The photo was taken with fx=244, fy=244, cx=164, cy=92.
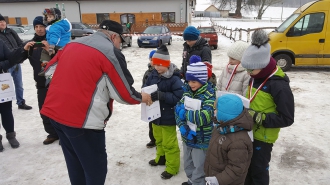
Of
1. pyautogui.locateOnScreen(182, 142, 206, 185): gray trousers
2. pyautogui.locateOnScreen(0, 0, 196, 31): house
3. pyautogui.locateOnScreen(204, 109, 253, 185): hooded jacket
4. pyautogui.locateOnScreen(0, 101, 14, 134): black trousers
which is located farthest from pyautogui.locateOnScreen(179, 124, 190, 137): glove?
pyautogui.locateOnScreen(0, 0, 196, 31): house

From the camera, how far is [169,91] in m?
3.25

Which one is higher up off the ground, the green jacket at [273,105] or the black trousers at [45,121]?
the green jacket at [273,105]

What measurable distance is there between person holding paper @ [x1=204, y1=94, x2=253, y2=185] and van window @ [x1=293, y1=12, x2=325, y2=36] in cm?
865

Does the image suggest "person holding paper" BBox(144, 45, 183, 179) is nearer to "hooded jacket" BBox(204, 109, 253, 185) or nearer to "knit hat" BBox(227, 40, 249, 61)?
"knit hat" BBox(227, 40, 249, 61)

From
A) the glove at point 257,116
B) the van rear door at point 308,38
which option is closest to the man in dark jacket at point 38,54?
the glove at point 257,116

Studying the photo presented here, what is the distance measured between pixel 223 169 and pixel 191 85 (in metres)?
0.94

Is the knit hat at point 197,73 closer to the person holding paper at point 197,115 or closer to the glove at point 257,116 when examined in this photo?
the person holding paper at point 197,115

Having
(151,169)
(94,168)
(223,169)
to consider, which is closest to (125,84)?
(94,168)

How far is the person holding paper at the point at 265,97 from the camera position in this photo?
2225 mm

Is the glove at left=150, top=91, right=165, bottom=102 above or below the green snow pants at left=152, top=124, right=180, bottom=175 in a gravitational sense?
above

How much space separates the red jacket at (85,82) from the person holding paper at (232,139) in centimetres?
94

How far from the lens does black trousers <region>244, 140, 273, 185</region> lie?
2453 mm

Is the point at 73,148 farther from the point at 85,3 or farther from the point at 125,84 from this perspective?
the point at 85,3

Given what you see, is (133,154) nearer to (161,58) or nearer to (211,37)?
(161,58)
